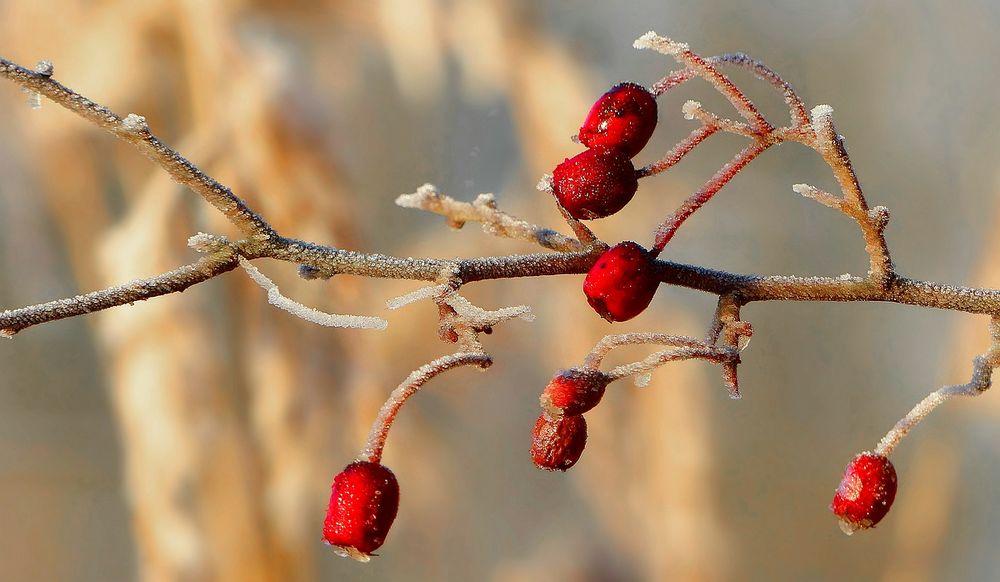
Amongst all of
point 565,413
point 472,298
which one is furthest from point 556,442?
point 472,298

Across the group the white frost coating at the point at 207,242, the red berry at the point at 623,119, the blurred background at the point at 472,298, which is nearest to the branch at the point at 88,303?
the white frost coating at the point at 207,242

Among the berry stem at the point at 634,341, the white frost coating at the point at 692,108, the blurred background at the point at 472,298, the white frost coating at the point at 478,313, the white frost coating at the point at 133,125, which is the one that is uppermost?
the blurred background at the point at 472,298

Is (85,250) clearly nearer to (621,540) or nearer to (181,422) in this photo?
(181,422)

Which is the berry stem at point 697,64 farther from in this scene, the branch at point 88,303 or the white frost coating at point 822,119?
the branch at point 88,303

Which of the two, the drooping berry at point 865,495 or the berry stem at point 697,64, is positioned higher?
the berry stem at point 697,64

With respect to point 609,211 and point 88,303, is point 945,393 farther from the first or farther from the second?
point 88,303
